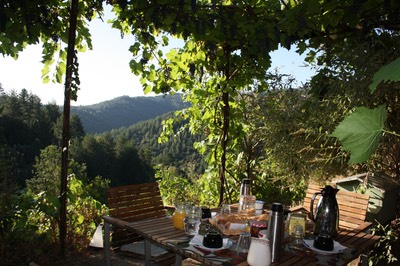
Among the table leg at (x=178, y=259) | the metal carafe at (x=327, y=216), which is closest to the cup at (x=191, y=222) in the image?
the table leg at (x=178, y=259)

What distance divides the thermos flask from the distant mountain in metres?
90.9

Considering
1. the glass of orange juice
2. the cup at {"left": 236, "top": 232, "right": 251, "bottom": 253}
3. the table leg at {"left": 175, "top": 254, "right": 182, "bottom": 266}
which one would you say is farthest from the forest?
the table leg at {"left": 175, "top": 254, "right": 182, "bottom": 266}

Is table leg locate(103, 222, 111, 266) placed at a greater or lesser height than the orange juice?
lesser

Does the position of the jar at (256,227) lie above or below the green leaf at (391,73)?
below

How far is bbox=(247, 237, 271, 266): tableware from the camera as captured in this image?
1.52m

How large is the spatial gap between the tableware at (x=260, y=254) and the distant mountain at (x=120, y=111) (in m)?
91.1

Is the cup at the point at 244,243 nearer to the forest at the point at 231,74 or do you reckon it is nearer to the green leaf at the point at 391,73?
the forest at the point at 231,74

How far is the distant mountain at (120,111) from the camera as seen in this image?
95625mm

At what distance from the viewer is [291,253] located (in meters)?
1.73

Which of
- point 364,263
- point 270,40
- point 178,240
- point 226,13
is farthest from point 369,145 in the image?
point 226,13

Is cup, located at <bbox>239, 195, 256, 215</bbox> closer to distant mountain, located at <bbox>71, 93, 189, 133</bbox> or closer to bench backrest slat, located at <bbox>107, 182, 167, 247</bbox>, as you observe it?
bench backrest slat, located at <bbox>107, 182, 167, 247</bbox>

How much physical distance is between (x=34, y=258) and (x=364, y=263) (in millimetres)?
2652

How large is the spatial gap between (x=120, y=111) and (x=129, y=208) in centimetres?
11241

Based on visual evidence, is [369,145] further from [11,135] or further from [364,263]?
[11,135]
